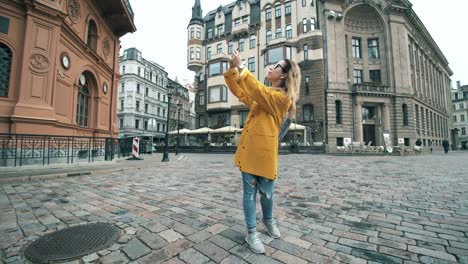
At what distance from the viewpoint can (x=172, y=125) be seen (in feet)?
166

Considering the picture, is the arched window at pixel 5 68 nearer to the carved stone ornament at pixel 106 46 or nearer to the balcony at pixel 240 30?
the carved stone ornament at pixel 106 46

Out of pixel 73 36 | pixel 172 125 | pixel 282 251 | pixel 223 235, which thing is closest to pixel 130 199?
pixel 223 235

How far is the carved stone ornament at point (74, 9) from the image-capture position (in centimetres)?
998

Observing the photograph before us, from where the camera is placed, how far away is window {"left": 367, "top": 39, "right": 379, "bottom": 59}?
95.8ft

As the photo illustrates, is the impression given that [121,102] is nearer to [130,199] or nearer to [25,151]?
[25,151]

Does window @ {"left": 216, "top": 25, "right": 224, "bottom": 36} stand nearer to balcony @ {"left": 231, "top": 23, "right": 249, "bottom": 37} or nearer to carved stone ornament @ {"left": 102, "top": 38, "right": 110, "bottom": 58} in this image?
balcony @ {"left": 231, "top": 23, "right": 249, "bottom": 37}

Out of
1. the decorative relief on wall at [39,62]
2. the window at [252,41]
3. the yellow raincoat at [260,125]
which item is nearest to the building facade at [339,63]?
the window at [252,41]

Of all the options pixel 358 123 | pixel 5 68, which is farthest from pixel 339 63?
pixel 5 68

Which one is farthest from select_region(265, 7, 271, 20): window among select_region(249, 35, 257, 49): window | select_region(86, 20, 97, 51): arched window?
select_region(86, 20, 97, 51): arched window

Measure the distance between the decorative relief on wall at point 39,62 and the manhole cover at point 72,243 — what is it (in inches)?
343

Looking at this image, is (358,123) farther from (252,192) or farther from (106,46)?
(252,192)

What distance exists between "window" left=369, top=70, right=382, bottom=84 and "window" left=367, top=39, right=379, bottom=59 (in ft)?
6.89

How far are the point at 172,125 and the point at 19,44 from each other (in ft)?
141

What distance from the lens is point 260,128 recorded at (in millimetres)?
2113
